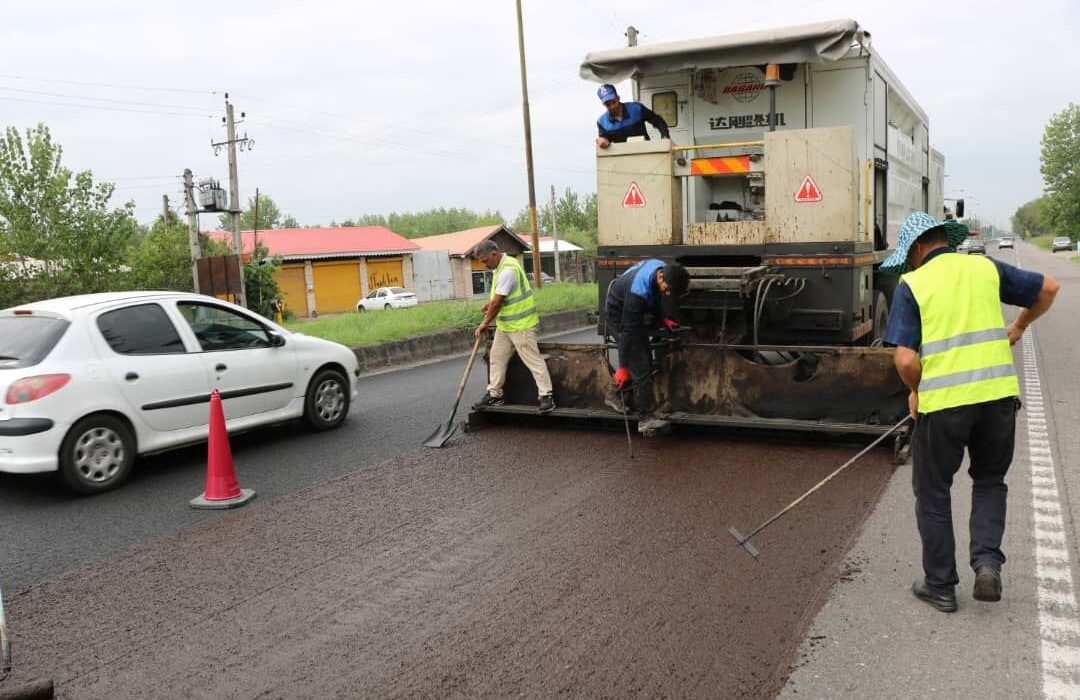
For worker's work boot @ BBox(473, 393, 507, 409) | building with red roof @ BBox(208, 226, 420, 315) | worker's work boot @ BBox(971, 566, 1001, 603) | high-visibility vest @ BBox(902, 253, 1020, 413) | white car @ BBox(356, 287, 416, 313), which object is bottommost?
worker's work boot @ BBox(971, 566, 1001, 603)

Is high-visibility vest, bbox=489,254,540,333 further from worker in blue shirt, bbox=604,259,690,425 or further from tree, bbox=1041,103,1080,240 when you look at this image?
tree, bbox=1041,103,1080,240

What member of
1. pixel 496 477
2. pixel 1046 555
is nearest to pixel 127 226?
pixel 496 477

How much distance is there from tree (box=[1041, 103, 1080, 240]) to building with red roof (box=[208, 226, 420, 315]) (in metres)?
40.5

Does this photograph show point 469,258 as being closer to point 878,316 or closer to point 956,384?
point 878,316

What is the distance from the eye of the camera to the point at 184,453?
7.71 metres

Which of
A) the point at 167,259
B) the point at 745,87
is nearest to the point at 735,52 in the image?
the point at 745,87

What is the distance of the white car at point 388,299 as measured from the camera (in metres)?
43.7

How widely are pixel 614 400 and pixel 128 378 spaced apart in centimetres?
391

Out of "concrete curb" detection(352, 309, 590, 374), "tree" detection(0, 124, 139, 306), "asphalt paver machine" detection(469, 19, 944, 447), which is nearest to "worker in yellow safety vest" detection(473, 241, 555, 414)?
"asphalt paver machine" detection(469, 19, 944, 447)

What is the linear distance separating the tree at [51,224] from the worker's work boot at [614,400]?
68.9 ft

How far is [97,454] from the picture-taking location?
6.31 m

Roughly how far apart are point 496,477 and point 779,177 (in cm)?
358

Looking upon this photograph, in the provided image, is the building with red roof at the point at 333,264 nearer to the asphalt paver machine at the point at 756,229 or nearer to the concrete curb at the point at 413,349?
the concrete curb at the point at 413,349

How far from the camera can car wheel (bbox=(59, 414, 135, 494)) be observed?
612 centimetres
